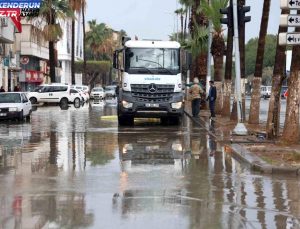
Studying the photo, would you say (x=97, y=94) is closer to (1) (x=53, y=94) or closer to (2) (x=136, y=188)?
(1) (x=53, y=94)

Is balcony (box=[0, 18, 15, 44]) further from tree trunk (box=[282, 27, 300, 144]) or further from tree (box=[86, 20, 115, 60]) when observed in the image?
tree (box=[86, 20, 115, 60])

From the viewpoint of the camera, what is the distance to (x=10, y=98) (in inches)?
1194

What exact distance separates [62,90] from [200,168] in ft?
131

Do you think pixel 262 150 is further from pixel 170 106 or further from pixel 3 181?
pixel 170 106

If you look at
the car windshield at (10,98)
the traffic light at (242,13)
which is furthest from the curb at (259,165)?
the car windshield at (10,98)

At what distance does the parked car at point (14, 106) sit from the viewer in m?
29.2

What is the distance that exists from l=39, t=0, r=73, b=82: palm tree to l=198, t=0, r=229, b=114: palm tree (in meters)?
22.2

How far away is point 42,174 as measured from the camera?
12.0 metres

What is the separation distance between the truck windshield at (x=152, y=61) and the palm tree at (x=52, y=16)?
28.6m

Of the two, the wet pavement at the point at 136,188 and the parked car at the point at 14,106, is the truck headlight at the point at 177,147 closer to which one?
the wet pavement at the point at 136,188

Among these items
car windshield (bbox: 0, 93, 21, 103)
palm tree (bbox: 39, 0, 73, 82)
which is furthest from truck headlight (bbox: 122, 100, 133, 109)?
palm tree (bbox: 39, 0, 73, 82)

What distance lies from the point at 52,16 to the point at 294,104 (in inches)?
1582

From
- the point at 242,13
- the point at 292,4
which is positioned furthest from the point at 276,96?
the point at 292,4

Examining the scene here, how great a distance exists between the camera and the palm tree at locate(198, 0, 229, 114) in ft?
101
